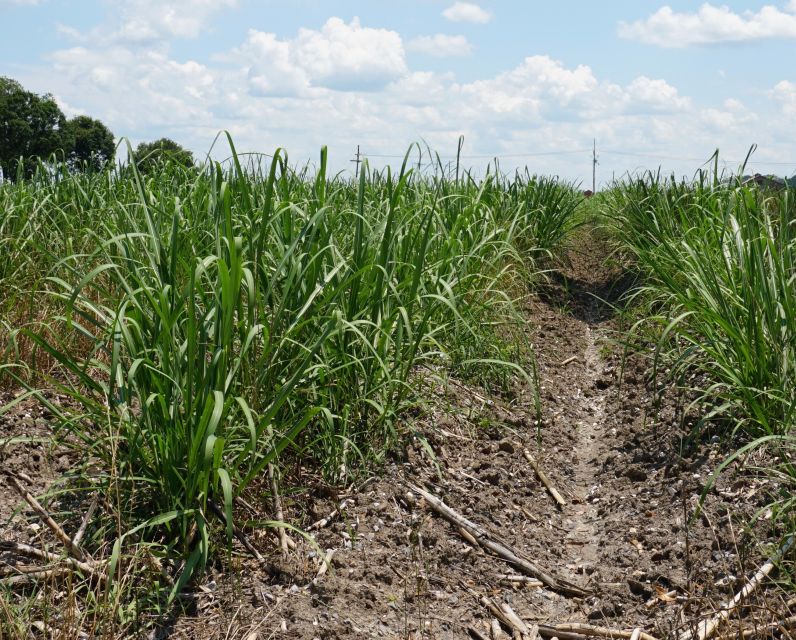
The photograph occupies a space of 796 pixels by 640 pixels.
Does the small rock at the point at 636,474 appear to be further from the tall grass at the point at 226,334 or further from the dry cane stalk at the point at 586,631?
the dry cane stalk at the point at 586,631

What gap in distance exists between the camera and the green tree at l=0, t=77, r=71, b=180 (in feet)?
110

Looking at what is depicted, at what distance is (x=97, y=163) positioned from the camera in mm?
5539

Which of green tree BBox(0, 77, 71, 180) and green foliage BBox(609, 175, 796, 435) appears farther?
green tree BBox(0, 77, 71, 180)

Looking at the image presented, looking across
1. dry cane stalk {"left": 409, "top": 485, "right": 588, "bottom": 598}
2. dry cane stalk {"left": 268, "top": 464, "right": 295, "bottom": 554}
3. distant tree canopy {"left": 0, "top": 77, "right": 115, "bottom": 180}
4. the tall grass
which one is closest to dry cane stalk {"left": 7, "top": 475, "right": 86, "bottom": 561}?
the tall grass

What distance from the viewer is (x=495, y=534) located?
295 cm

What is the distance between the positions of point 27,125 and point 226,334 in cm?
3556

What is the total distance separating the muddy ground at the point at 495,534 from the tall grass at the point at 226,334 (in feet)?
0.54

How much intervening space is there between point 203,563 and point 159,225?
3.89 feet

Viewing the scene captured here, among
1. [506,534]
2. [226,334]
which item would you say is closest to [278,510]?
Result: [226,334]

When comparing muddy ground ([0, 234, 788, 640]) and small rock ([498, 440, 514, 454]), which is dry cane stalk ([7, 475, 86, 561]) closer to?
muddy ground ([0, 234, 788, 640])

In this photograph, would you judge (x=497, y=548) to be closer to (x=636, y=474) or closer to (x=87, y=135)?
(x=636, y=474)

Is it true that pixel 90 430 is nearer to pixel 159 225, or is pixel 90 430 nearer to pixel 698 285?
pixel 159 225

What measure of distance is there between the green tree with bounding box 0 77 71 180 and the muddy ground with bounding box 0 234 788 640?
111 ft

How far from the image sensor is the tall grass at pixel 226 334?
89.8 inches
